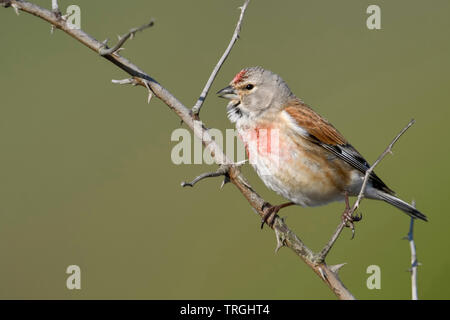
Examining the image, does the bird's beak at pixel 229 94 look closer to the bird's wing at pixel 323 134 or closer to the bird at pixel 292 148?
the bird at pixel 292 148

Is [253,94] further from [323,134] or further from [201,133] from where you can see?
[201,133]

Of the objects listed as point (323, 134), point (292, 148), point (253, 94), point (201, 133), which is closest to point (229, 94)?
point (253, 94)

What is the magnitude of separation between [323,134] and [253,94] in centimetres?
68

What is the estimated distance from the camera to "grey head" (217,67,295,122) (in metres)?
Result: 4.93

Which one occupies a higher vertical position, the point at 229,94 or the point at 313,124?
the point at 229,94

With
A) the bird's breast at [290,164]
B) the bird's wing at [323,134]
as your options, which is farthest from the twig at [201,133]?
the bird's wing at [323,134]

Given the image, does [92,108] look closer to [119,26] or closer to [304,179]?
[119,26]

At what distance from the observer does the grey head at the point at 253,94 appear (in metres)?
4.93

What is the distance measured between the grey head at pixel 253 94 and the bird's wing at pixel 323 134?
0.15 metres

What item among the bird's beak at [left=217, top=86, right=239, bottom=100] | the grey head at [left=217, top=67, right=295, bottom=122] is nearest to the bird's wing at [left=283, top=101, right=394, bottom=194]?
the grey head at [left=217, top=67, right=295, bottom=122]

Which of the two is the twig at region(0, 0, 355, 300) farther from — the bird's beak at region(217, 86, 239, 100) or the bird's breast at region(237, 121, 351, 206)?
the bird's beak at region(217, 86, 239, 100)

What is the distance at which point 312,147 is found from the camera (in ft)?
16.0

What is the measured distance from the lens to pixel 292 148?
4.76m

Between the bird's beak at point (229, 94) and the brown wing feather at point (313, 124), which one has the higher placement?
the bird's beak at point (229, 94)
